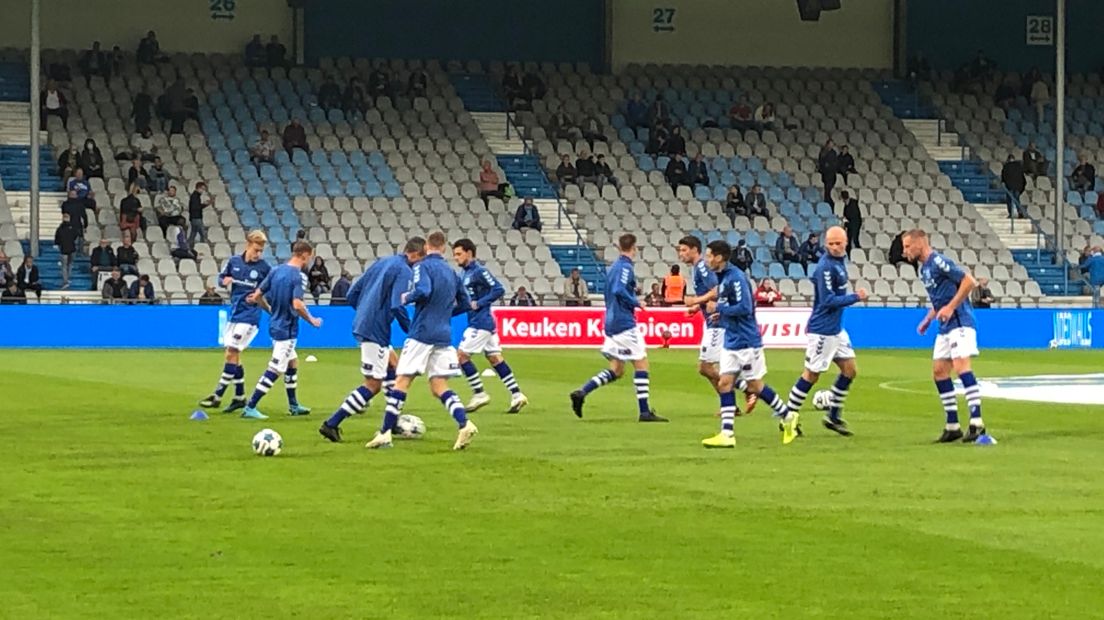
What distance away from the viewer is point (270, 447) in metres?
18.5

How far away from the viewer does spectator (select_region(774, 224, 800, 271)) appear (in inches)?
1983

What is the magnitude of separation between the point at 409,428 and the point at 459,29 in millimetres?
39018

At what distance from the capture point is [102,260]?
44.9 metres

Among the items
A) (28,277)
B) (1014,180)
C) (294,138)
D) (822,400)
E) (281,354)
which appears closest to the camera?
(281,354)

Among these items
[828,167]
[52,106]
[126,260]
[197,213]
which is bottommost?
[126,260]

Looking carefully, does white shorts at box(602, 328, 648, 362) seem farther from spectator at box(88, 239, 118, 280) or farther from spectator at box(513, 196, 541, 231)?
spectator at box(513, 196, 541, 231)

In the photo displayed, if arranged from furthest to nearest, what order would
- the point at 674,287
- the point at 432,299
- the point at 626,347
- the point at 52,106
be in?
the point at 52,106
the point at 674,287
the point at 626,347
the point at 432,299

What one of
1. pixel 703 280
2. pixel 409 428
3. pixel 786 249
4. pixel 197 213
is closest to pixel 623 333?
pixel 703 280

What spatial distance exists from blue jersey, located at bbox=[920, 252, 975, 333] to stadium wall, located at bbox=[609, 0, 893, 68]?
39.2m

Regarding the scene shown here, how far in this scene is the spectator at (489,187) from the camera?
51.6m

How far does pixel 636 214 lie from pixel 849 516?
3837 centimetres

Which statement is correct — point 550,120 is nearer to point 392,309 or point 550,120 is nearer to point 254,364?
point 254,364

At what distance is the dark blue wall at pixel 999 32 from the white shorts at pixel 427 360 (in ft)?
146

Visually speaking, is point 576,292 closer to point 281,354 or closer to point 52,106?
point 52,106
